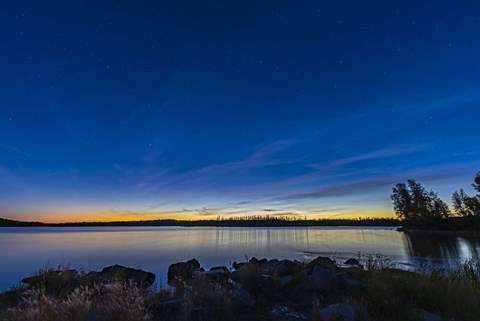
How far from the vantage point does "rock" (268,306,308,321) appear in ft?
24.7

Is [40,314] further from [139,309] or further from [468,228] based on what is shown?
[468,228]

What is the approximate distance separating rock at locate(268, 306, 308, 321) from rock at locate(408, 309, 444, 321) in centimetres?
230

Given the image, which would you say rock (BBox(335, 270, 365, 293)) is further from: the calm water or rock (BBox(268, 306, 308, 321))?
the calm water

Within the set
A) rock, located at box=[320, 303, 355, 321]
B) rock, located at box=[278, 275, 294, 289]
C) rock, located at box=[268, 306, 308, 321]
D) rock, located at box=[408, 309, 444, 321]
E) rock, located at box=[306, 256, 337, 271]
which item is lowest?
rock, located at box=[268, 306, 308, 321]

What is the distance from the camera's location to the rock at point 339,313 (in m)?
6.49

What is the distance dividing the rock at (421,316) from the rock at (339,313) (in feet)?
4.37

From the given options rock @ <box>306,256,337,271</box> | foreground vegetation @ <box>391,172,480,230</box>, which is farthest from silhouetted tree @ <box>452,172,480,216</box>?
rock @ <box>306,256,337,271</box>

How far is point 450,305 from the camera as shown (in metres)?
7.44

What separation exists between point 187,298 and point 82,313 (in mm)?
2442

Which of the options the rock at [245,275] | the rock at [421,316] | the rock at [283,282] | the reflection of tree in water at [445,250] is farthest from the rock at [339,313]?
the reflection of tree in water at [445,250]

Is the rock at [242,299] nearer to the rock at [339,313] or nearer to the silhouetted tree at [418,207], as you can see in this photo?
the rock at [339,313]

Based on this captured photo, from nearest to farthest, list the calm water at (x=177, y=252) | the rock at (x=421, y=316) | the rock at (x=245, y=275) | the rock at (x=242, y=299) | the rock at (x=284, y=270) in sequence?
the rock at (x=421, y=316) → the rock at (x=242, y=299) → the rock at (x=245, y=275) → the rock at (x=284, y=270) → the calm water at (x=177, y=252)

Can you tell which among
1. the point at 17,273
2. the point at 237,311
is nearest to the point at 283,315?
the point at 237,311

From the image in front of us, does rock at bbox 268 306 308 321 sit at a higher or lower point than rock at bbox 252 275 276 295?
lower
